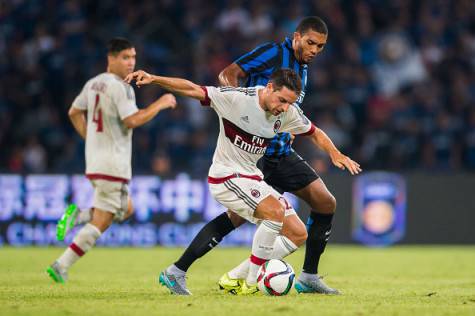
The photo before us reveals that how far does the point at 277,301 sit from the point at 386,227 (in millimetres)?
8517

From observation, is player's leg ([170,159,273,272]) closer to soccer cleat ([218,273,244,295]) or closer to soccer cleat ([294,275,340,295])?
soccer cleat ([218,273,244,295])

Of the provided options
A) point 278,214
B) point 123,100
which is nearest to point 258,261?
point 278,214

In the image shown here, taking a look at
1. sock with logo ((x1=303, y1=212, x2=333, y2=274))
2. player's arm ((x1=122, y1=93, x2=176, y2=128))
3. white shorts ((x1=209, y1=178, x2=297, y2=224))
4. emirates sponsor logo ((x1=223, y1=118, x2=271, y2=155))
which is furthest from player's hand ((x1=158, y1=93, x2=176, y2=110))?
sock with logo ((x1=303, y1=212, x2=333, y2=274))

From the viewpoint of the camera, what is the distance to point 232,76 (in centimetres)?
811

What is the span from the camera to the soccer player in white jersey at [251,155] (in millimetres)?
7516

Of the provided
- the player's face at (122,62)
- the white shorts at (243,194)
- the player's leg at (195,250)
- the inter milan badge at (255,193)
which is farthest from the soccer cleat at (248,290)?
the player's face at (122,62)

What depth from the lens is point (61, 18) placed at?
58.3ft

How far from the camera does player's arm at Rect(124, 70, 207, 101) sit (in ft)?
23.6

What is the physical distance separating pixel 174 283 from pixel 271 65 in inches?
80.4

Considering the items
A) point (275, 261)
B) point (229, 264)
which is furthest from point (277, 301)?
point (229, 264)

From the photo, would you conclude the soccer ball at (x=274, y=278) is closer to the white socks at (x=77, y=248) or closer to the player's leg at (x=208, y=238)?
the player's leg at (x=208, y=238)

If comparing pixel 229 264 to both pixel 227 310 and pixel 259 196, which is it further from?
pixel 227 310

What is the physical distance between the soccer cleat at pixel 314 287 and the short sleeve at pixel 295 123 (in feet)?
4.27

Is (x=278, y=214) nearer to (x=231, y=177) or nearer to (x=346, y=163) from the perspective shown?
(x=231, y=177)
